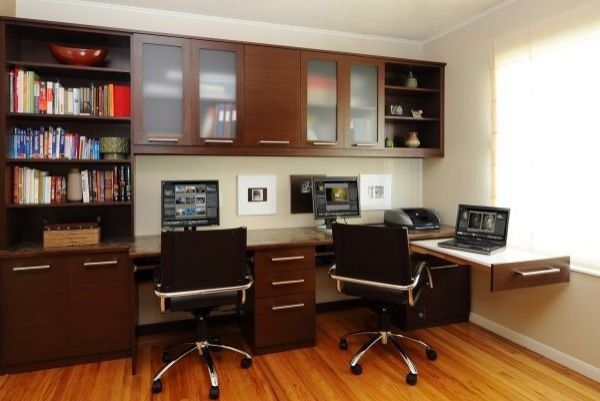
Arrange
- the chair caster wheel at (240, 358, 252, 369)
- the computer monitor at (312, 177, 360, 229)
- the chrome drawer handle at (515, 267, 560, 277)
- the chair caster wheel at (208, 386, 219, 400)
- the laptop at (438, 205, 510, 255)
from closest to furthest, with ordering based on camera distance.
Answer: the chair caster wheel at (208, 386, 219, 400)
the chrome drawer handle at (515, 267, 560, 277)
the chair caster wheel at (240, 358, 252, 369)
the laptop at (438, 205, 510, 255)
the computer monitor at (312, 177, 360, 229)

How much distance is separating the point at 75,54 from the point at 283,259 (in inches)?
75.9

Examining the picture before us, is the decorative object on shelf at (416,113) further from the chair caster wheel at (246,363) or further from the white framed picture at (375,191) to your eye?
the chair caster wheel at (246,363)

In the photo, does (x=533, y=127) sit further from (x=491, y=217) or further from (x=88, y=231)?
(x=88, y=231)

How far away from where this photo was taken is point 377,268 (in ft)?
8.23

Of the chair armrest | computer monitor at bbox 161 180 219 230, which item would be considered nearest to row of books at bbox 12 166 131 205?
computer monitor at bbox 161 180 219 230

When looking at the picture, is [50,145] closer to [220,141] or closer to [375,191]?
[220,141]

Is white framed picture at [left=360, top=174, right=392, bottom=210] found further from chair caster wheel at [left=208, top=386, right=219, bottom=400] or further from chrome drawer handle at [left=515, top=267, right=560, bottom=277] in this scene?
chair caster wheel at [left=208, top=386, right=219, bottom=400]

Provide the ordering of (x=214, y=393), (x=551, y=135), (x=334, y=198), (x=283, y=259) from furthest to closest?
(x=334, y=198) < (x=283, y=259) < (x=551, y=135) < (x=214, y=393)

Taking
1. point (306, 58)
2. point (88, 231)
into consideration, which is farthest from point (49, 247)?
point (306, 58)

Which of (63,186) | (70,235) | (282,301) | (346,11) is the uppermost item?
(346,11)

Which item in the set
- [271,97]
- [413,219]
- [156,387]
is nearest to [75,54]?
[271,97]

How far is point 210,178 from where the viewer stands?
332cm

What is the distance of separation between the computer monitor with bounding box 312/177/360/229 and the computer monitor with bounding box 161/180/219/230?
80 cm

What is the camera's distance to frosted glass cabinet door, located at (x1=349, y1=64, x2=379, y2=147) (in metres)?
3.35
